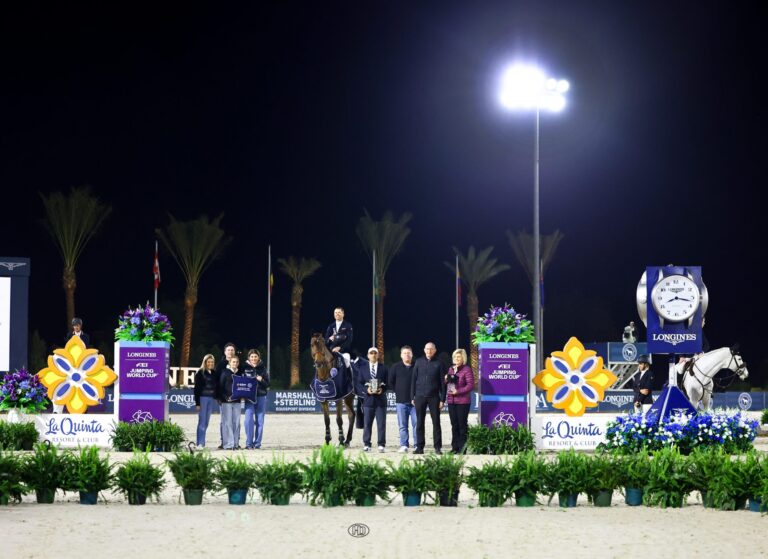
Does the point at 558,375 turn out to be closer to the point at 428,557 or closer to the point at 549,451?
the point at 549,451

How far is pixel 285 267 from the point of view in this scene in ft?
169

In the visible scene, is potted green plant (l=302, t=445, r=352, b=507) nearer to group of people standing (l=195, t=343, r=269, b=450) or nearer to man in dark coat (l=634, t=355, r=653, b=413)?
group of people standing (l=195, t=343, r=269, b=450)

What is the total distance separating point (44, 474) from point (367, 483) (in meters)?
3.40

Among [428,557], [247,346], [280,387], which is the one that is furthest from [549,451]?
[247,346]

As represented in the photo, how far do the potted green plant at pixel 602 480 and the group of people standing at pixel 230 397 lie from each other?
818 centimetres

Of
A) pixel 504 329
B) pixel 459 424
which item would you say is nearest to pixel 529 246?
pixel 504 329

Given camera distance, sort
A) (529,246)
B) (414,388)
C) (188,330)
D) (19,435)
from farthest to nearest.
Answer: (529,246) < (188,330) < (414,388) < (19,435)

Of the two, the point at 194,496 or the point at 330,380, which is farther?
the point at 330,380

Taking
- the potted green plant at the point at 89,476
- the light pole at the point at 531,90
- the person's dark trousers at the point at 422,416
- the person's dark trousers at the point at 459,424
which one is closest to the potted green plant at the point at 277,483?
the potted green plant at the point at 89,476

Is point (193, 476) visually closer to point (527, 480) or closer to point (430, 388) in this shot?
point (527, 480)

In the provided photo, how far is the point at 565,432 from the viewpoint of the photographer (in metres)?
19.2

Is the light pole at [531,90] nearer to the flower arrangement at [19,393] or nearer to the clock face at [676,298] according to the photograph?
the clock face at [676,298]

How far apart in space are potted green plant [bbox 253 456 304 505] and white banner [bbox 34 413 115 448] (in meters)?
8.08

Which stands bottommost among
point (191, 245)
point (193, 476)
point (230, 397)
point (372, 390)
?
point (193, 476)
